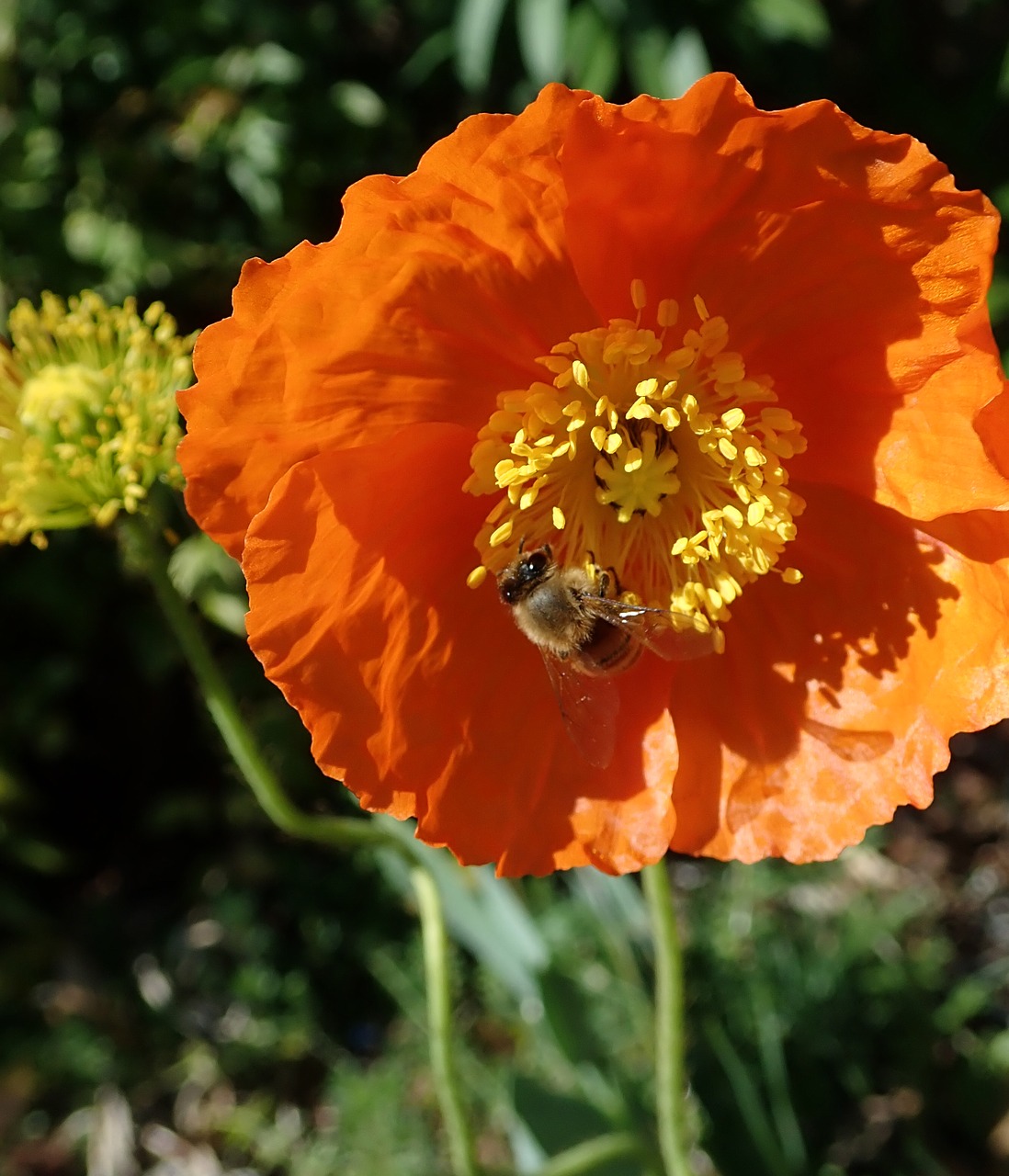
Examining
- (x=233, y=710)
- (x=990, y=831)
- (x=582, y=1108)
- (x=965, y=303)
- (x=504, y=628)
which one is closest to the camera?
(x=965, y=303)

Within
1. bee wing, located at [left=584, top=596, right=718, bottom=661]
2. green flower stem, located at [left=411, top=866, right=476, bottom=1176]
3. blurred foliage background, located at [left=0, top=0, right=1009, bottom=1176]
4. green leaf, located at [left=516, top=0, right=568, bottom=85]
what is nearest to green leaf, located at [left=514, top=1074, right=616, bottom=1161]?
blurred foliage background, located at [left=0, top=0, right=1009, bottom=1176]

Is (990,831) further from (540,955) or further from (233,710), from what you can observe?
(233,710)

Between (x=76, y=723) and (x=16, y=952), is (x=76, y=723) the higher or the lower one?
the higher one

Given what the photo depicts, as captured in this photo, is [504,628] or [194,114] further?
[194,114]

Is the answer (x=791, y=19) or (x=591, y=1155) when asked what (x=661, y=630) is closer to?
(x=591, y=1155)

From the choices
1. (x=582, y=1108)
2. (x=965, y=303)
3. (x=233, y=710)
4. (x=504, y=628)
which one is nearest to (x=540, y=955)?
(x=582, y=1108)

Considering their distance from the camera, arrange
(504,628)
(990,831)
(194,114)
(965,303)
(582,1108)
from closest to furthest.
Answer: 1. (965,303)
2. (504,628)
3. (582,1108)
4. (194,114)
5. (990,831)
